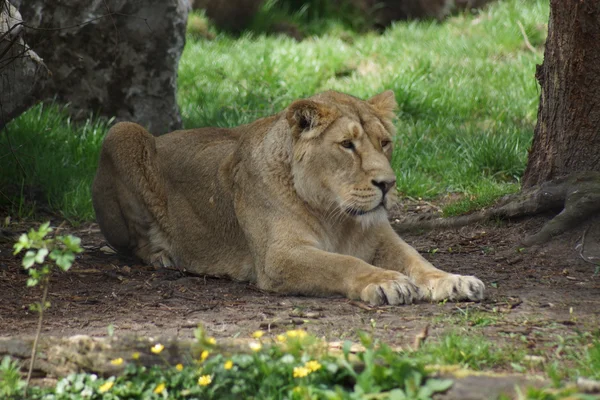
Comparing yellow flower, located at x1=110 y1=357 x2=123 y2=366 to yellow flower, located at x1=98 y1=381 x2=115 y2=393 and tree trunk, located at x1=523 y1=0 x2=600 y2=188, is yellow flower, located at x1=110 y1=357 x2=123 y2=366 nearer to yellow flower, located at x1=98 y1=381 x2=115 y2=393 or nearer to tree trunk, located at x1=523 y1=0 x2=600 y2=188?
yellow flower, located at x1=98 y1=381 x2=115 y2=393

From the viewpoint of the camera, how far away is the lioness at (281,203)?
5117 mm

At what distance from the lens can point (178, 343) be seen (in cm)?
360

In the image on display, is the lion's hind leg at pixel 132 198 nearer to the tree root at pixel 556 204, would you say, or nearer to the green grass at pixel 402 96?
the green grass at pixel 402 96

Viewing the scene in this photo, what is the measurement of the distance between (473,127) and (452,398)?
5.90 m

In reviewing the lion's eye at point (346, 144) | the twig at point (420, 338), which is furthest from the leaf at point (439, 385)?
the lion's eye at point (346, 144)

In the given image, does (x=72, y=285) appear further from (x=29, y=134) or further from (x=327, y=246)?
(x=29, y=134)

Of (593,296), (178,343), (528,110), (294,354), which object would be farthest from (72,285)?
(528,110)

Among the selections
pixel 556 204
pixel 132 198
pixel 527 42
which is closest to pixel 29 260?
pixel 132 198

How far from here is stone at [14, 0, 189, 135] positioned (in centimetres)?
851

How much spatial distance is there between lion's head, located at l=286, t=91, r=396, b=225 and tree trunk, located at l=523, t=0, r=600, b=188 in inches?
43.9

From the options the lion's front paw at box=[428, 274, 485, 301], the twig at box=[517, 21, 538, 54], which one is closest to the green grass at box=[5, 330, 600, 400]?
the lion's front paw at box=[428, 274, 485, 301]

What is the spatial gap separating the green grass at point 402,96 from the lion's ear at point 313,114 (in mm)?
1822

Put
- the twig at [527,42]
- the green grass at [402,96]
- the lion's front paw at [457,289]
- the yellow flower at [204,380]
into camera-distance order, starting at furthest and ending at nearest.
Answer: the twig at [527,42] < the green grass at [402,96] < the lion's front paw at [457,289] < the yellow flower at [204,380]

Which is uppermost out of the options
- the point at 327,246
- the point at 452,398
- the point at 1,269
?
the point at 452,398
